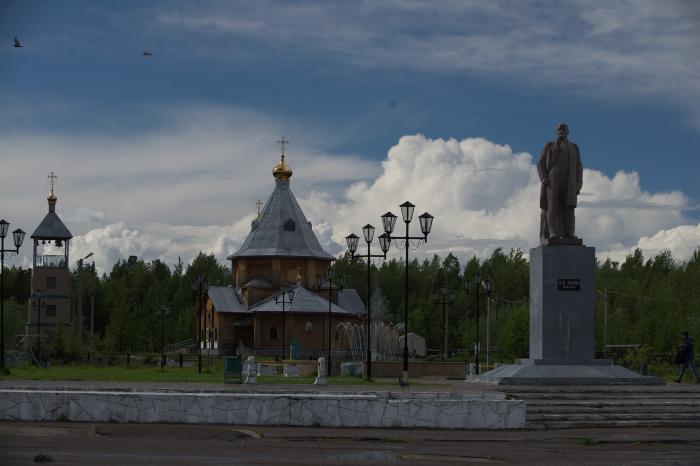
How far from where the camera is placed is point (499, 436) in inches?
717

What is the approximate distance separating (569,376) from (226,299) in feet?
199

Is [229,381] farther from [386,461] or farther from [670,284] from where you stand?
[670,284]

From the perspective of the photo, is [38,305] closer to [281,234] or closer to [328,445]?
[281,234]

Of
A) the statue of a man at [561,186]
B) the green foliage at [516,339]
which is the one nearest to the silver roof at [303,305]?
the green foliage at [516,339]

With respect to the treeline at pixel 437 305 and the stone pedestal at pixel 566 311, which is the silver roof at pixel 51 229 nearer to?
the treeline at pixel 437 305

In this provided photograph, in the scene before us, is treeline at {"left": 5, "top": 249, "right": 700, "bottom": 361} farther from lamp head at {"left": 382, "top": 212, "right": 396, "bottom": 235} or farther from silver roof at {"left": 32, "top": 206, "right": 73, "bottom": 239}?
lamp head at {"left": 382, "top": 212, "right": 396, "bottom": 235}

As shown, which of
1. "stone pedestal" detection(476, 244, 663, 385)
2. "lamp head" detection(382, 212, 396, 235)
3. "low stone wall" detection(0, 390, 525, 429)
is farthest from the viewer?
"lamp head" detection(382, 212, 396, 235)

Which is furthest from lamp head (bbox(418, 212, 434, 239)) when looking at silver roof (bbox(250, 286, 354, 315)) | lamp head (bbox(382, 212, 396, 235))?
silver roof (bbox(250, 286, 354, 315))

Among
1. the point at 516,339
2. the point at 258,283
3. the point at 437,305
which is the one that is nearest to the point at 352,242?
the point at 516,339

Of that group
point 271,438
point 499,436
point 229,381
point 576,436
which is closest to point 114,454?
point 271,438

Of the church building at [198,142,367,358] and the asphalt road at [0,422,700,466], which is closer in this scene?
the asphalt road at [0,422,700,466]

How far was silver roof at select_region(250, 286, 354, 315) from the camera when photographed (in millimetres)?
77750

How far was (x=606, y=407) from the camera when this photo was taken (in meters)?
20.8

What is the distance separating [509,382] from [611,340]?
144 feet
